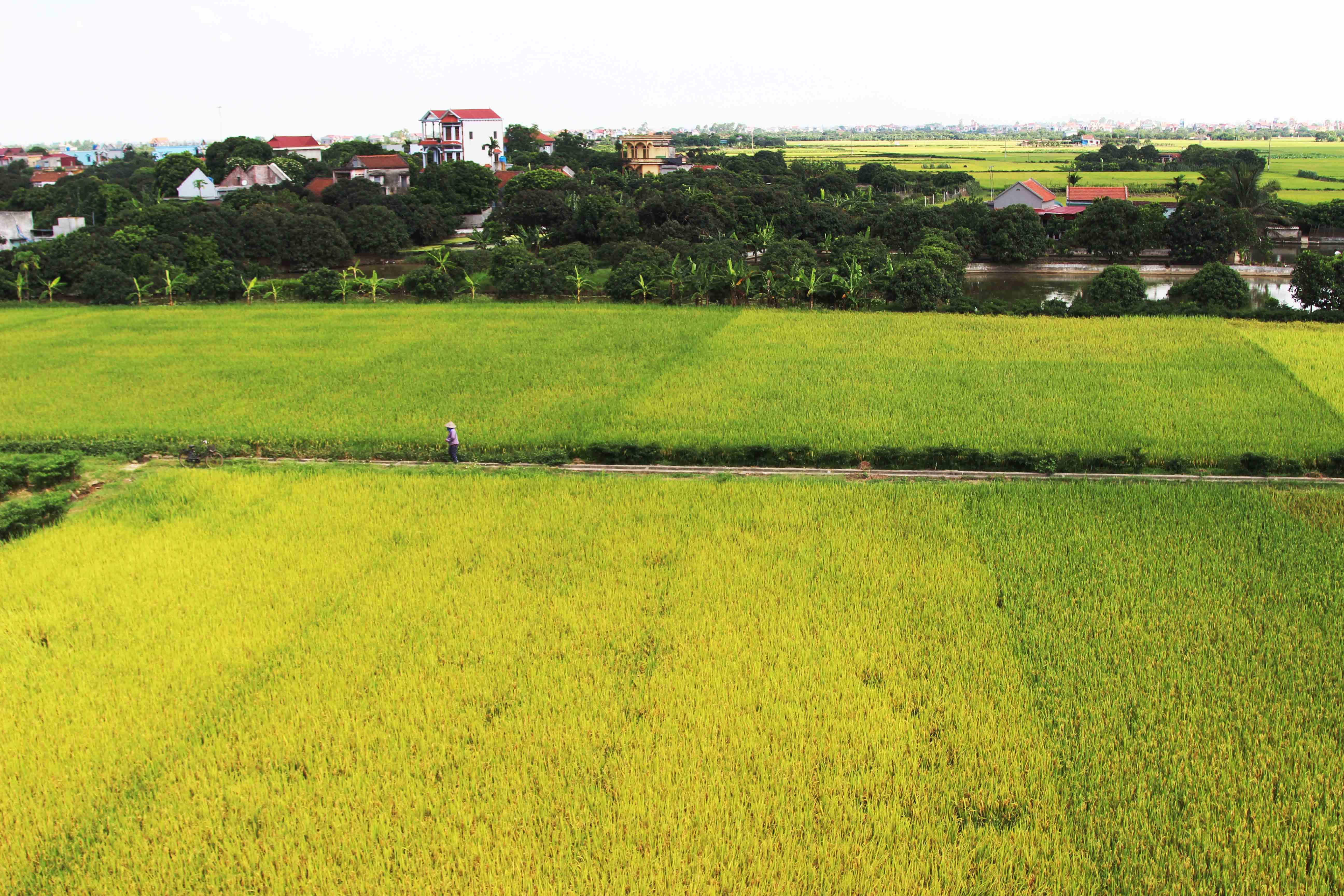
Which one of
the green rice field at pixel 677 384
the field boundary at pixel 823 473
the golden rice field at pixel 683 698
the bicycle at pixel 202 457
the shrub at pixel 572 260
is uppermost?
the shrub at pixel 572 260

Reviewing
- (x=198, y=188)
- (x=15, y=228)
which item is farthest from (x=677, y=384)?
(x=198, y=188)

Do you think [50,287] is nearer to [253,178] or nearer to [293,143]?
[253,178]

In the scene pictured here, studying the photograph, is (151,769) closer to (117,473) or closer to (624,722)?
(624,722)

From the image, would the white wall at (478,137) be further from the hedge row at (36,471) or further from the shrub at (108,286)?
the hedge row at (36,471)

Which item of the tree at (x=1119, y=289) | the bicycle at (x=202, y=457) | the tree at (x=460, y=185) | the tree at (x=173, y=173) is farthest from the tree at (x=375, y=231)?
the tree at (x=1119, y=289)

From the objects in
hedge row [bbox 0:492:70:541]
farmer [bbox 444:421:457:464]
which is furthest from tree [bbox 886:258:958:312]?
hedge row [bbox 0:492:70:541]

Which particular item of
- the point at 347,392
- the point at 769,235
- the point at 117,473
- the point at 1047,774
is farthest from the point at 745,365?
the point at 769,235

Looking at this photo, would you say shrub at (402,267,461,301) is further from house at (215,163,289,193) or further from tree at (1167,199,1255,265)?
tree at (1167,199,1255,265)
